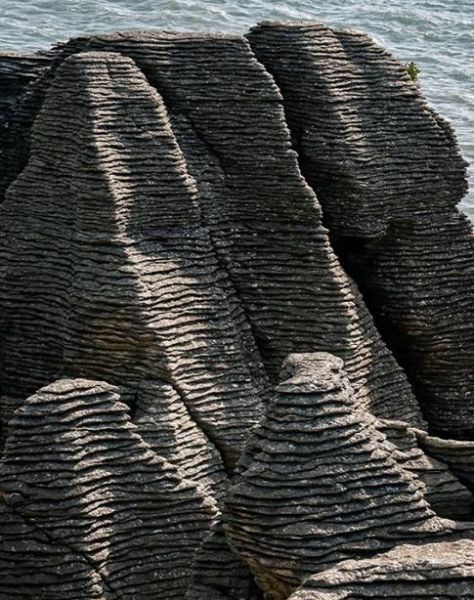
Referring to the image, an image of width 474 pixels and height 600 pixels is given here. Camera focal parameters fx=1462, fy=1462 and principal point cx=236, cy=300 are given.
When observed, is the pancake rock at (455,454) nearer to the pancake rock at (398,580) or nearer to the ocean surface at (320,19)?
the pancake rock at (398,580)

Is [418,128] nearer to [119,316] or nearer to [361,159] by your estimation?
[361,159]

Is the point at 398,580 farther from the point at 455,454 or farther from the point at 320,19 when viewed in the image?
the point at 320,19

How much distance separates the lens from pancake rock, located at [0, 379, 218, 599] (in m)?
14.1

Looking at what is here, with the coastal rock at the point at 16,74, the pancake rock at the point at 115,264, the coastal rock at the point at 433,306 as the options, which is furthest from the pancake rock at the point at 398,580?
the coastal rock at the point at 16,74

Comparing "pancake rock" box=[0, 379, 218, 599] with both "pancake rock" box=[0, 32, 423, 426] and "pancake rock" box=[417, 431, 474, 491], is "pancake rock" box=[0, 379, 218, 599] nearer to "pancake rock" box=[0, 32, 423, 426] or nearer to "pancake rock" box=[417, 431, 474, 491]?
"pancake rock" box=[417, 431, 474, 491]

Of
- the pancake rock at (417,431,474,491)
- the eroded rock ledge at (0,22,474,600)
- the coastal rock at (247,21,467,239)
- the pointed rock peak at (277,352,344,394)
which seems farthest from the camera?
the coastal rock at (247,21,467,239)

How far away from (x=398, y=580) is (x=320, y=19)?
1443 inches

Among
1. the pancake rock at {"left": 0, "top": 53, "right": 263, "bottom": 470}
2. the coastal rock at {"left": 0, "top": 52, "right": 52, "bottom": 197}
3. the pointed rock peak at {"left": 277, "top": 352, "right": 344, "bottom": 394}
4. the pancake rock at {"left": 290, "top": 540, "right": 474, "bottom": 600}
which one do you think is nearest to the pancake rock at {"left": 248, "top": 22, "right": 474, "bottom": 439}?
the pancake rock at {"left": 0, "top": 53, "right": 263, "bottom": 470}

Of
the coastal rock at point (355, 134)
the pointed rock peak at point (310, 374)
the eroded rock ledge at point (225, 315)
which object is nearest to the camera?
the eroded rock ledge at point (225, 315)

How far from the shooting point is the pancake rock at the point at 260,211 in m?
17.7

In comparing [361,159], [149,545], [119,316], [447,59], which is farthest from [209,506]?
[447,59]

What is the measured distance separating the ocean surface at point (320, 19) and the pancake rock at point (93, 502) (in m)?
25.7

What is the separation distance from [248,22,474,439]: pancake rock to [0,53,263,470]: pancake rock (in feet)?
6.46

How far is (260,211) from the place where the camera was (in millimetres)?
18062
